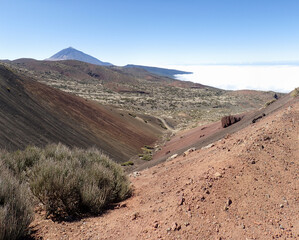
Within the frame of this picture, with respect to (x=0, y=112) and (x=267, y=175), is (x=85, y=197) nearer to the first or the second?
(x=267, y=175)

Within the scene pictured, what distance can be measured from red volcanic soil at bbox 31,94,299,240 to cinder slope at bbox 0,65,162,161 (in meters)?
9.64

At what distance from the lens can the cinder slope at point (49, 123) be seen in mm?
14281

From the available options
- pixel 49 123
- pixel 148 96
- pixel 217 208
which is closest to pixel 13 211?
pixel 217 208

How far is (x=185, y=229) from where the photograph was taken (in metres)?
4.25

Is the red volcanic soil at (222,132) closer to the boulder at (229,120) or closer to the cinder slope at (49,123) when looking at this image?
the boulder at (229,120)

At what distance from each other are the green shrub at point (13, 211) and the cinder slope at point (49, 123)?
28.3 feet

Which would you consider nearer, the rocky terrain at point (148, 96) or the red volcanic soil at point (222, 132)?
the red volcanic soil at point (222, 132)

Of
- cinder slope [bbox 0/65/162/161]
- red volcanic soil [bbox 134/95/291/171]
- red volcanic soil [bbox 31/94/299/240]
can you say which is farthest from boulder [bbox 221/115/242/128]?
red volcanic soil [bbox 31/94/299/240]

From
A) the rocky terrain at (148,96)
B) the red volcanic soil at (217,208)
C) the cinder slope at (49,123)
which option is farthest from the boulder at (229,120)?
the rocky terrain at (148,96)

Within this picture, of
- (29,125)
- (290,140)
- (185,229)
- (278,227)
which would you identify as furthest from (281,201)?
(29,125)

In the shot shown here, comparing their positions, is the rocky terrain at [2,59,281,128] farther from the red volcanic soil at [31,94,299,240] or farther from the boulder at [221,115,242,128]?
the red volcanic soil at [31,94,299,240]

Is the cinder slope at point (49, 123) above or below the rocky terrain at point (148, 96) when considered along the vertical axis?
below

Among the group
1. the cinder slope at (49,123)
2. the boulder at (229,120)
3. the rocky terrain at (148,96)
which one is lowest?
the cinder slope at (49,123)

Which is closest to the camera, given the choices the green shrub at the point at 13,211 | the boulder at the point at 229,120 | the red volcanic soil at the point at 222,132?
the green shrub at the point at 13,211
